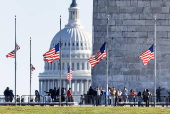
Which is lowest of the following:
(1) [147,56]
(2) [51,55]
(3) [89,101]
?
(3) [89,101]

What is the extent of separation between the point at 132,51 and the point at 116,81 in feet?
9.95

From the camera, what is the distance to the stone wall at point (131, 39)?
92.8 m

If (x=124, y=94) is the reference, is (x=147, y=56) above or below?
above

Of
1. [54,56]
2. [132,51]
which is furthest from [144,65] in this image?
[54,56]

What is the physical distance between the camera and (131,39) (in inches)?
3661

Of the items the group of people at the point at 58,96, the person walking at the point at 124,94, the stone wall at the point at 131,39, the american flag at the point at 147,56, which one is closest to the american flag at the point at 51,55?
the group of people at the point at 58,96

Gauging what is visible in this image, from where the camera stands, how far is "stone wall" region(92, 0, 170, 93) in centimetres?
9275

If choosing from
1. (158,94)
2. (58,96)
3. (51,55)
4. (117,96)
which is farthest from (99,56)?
(158,94)

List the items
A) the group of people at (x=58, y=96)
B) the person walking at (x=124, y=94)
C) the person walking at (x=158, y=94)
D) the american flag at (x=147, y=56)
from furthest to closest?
the group of people at (x=58, y=96) < the person walking at (x=158, y=94) < the person walking at (x=124, y=94) < the american flag at (x=147, y=56)

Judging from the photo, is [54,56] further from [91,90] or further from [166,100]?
[166,100]

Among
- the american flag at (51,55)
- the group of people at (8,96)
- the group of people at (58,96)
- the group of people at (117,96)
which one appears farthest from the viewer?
the group of people at (8,96)

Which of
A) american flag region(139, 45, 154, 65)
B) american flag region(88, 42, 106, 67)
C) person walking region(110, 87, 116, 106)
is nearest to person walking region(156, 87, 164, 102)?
american flag region(139, 45, 154, 65)

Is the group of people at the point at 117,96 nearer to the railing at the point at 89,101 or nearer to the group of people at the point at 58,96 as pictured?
the railing at the point at 89,101

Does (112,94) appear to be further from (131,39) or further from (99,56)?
(131,39)
